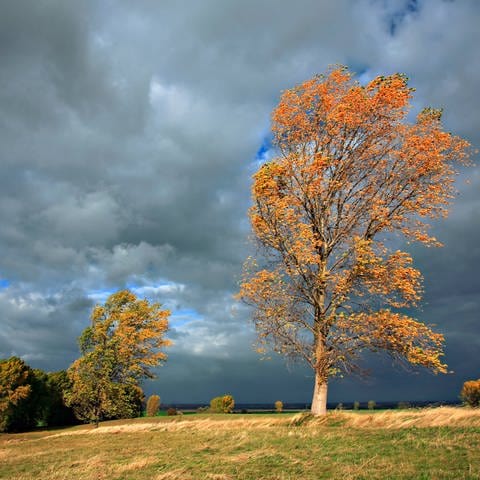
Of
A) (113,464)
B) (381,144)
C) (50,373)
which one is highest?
(381,144)

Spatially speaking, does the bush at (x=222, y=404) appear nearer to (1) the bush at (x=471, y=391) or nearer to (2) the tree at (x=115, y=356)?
(2) the tree at (x=115, y=356)

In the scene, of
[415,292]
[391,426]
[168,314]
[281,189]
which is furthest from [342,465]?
[168,314]

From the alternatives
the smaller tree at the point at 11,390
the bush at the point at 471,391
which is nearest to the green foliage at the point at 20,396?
the smaller tree at the point at 11,390

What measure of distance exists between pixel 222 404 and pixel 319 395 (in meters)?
35.5

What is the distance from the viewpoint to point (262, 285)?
2136 cm

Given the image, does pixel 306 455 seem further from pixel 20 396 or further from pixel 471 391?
pixel 20 396

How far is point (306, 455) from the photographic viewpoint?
38.4 ft

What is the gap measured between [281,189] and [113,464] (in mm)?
14181

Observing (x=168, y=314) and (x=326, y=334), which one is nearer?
(x=326, y=334)

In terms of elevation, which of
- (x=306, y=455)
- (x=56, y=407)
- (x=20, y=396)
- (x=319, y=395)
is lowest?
(x=56, y=407)

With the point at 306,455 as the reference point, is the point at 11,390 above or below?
above

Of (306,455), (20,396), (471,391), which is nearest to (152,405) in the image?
(20,396)

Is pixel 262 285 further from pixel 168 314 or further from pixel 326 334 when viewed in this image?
pixel 168 314

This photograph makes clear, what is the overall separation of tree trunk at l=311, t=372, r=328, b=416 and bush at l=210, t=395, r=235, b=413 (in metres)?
34.8
